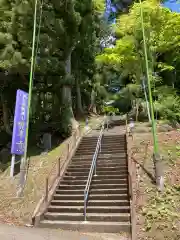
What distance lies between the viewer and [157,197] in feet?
38.5

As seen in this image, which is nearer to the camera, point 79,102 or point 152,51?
point 152,51

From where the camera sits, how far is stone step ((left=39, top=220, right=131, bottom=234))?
10.9 meters

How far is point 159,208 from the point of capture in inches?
434

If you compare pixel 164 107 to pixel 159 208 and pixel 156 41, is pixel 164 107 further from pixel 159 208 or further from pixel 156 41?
pixel 159 208

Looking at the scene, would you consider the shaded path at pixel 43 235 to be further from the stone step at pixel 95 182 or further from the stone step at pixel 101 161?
the stone step at pixel 101 161

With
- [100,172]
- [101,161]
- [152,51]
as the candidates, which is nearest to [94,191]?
[100,172]

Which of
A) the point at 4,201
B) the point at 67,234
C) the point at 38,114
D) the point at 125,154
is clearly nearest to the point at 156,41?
the point at 38,114

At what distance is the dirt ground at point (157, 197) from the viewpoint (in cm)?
1006

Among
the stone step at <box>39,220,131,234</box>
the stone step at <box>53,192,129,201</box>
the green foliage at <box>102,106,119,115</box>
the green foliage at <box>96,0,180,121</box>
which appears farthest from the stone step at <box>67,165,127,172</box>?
the green foliage at <box>102,106,119,115</box>

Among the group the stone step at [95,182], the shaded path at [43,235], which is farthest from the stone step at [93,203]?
the shaded path at [43,235]

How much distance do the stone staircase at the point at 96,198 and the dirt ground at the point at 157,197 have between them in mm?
599

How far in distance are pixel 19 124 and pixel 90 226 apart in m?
6.68

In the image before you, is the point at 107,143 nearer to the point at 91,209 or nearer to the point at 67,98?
the point at 67,98

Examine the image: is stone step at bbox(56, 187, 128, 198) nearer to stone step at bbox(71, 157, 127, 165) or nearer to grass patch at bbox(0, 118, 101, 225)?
grass patch at bbox(0, 118, 101, 225)
